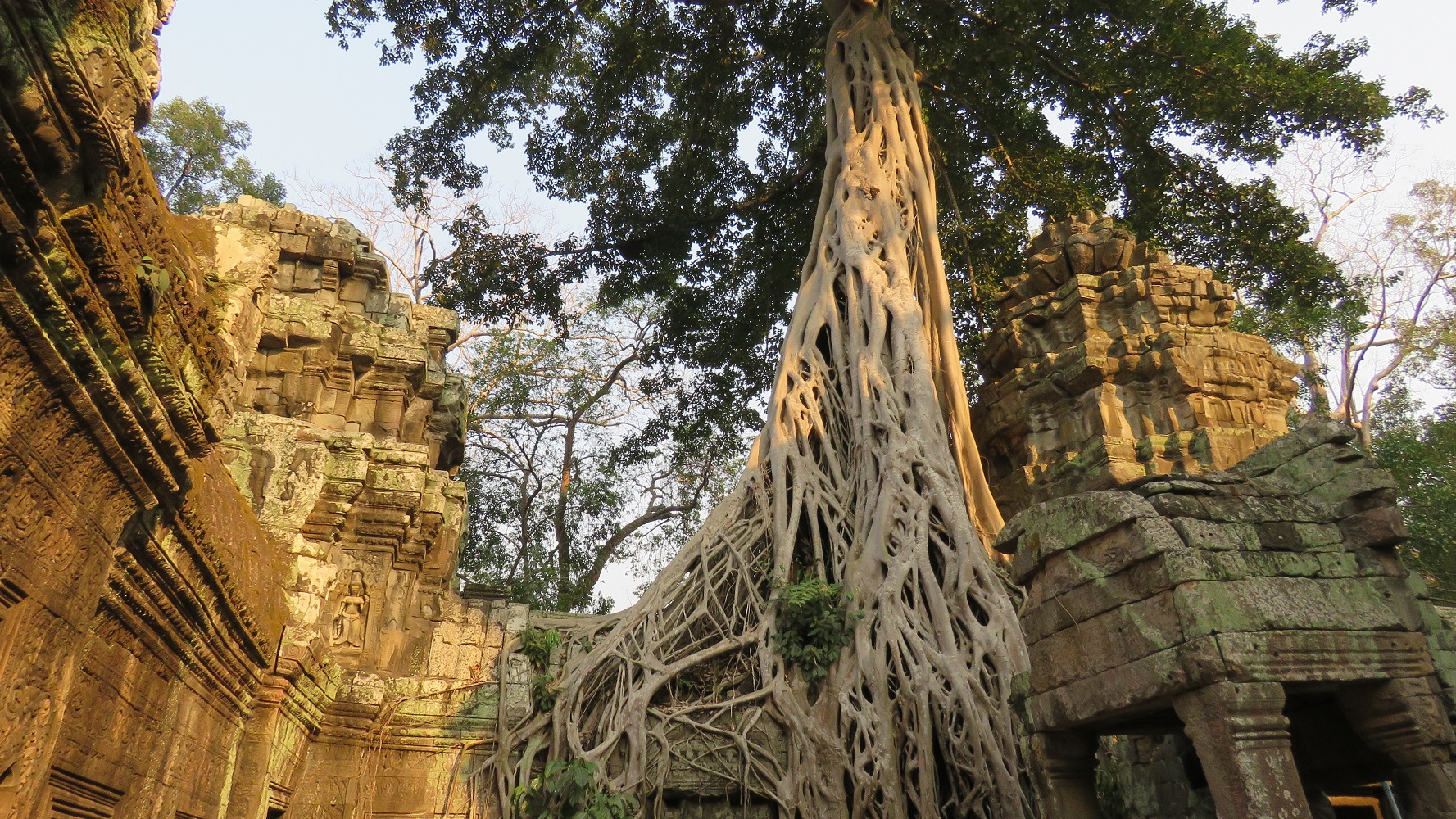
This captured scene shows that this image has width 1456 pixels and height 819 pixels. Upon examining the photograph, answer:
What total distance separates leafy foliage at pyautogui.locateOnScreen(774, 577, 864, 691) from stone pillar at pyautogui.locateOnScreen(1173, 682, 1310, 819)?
2558 millimetres

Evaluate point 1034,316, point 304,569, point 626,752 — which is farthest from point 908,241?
point 304,569

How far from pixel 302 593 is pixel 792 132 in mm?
7810

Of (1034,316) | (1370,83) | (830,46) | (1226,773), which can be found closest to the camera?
(1226,773)

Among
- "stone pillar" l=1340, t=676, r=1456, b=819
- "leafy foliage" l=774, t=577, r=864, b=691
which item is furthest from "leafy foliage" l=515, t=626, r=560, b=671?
"stone pillar" l=1340, t=676, r=1456, b=819

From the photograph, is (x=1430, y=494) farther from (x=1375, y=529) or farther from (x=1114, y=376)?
(x=1375, y=529)

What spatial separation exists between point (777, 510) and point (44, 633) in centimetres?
439

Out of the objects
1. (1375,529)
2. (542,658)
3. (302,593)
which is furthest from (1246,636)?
(302,593)

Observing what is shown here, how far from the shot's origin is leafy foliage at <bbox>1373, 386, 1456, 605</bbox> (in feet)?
39.3

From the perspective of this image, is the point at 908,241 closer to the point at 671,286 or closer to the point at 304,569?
the point at 671,286

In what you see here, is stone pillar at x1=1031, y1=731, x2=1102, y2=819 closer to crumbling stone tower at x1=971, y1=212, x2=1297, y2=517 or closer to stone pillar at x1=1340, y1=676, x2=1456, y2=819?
stone pillar at x1=1340, y1=676, x2=1456, y2=819

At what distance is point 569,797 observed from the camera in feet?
14.8

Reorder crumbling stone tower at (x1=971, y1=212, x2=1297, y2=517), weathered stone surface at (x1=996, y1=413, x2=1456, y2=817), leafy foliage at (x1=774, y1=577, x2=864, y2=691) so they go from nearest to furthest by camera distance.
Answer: weathered stone surface at (x1=996, y1=413, x2=1456, y2=817)
leafy foliage at (x1=774, y1=577, x2=864, y2=691)
crumbling stone tower at (x1=971, y1=212, x2=1297, y2=517)

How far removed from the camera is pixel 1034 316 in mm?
8000

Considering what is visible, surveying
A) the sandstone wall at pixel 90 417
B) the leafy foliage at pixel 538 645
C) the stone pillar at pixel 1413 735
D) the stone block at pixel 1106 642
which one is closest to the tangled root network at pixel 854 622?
the leafy foliage at pixel 538 645
